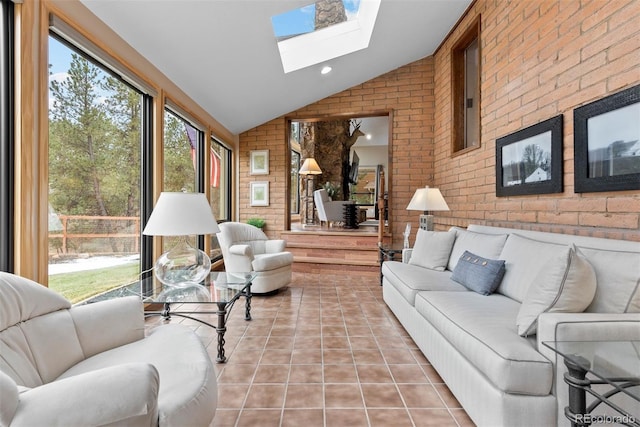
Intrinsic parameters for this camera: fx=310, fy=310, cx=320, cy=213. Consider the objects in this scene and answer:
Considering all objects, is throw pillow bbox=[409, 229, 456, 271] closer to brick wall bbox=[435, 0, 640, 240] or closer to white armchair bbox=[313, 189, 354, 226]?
brick wall bbox=[435, 0, 640, 240]

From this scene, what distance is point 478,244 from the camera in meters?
2.73

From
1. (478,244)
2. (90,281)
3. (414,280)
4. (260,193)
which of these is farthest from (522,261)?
(260,193)

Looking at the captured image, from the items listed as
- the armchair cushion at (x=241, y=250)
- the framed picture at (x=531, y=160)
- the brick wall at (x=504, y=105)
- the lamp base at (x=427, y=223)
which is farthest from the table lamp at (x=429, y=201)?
the armchair cushion at (x=241, y=250)

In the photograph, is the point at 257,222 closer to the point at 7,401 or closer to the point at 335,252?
the point at 335,252

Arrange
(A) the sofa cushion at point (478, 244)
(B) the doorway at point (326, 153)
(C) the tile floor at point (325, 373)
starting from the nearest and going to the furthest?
(C) the tile floor at point (325, 373), (A) the sofa cushion at point (478, 244), (B) the doorway at point (326, 153)

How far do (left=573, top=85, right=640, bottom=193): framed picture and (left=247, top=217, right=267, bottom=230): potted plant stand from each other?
15.4ft

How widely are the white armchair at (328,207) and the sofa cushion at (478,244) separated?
393 cm

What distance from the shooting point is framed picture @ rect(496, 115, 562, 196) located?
2393 mm

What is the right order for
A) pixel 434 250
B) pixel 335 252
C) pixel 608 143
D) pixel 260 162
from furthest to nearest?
pixel 260 162 < pixel 335 252 < pixel 434 250 < pixel 608 143

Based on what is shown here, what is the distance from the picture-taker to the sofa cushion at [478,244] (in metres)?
2.53

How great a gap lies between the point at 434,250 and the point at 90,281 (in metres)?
3.12

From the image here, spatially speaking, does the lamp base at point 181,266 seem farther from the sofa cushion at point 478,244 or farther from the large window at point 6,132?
the sofa cushion at point 478,244

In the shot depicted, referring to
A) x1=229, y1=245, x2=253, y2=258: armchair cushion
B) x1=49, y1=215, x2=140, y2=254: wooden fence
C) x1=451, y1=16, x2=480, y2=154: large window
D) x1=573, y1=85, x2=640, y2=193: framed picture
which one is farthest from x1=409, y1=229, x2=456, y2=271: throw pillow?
x1=49, y1=215, x2=140, y2=254: wooden fence

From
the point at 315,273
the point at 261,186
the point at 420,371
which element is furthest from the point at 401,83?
the point at 420,371
